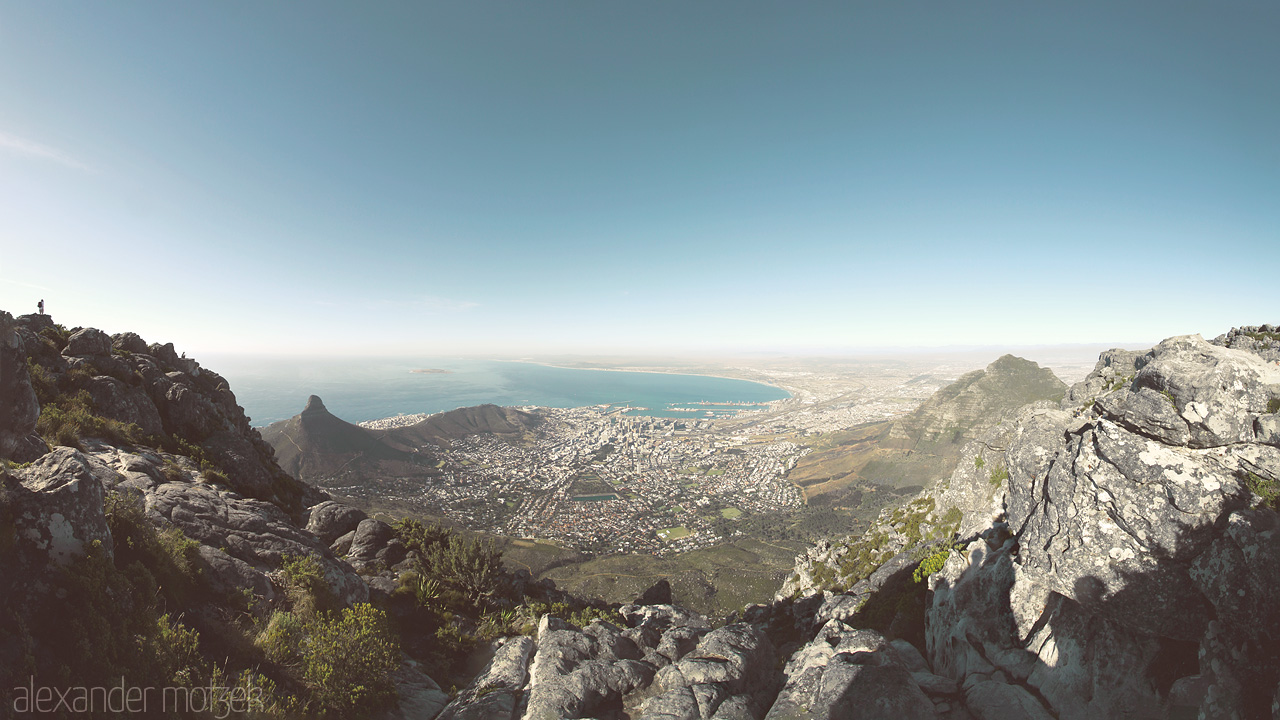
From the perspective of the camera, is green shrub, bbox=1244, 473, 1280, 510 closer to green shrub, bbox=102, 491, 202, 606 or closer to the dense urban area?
green shrub, bbox=102, 491, 202, 606

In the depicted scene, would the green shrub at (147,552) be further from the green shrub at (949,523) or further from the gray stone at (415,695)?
the green shrub at (949,523)

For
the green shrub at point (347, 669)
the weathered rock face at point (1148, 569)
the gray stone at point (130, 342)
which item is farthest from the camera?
the gray stone at point (130, 342)

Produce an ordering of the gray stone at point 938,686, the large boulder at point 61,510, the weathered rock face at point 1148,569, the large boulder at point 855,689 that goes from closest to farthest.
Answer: the large boulder at point 61,510 → the weathered rock face at point 1148,569 → the large boulder at point 855,689 → the gray stone at point 938,686

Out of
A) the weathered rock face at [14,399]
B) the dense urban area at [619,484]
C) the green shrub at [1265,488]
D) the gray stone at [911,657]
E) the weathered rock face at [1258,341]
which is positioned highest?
the weathered rock face at [1258,341]

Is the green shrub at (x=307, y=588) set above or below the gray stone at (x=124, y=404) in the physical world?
below

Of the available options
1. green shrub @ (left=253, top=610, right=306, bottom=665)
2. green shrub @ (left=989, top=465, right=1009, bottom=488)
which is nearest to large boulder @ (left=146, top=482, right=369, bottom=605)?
green shrub @ (left=253, top=610, right=306, bottom=665)

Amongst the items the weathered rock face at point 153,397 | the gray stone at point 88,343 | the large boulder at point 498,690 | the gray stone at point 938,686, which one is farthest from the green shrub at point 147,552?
the gray stone at point 88,343
